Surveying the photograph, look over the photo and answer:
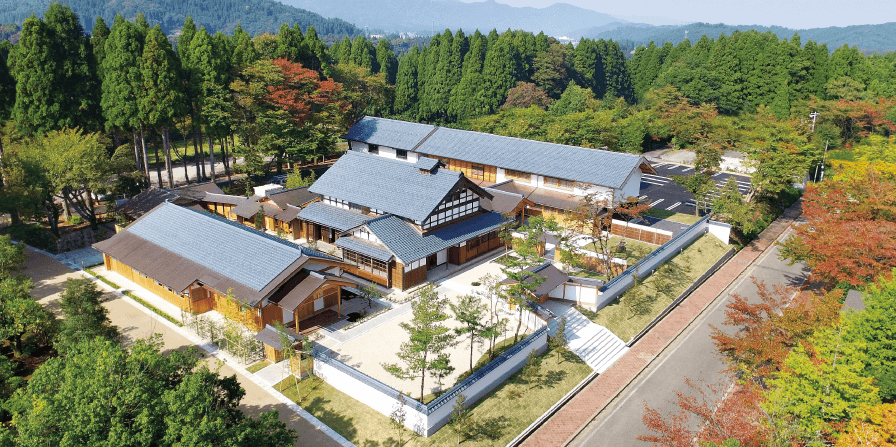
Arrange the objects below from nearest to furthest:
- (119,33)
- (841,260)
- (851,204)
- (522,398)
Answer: (522,398), (841,260), (851,204), (119,33)

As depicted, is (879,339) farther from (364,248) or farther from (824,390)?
(364,248)

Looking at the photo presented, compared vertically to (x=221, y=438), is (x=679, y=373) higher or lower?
lower

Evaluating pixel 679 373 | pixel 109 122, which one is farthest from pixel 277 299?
pixel 109 122

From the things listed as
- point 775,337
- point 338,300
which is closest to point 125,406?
point 338,300

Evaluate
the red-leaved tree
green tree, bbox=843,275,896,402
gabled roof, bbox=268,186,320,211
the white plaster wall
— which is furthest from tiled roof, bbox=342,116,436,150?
green tree, bbox=843,275,896,402

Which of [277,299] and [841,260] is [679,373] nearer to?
[841,260]

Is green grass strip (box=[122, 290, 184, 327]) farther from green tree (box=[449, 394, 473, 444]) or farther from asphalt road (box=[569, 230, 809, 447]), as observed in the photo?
asphalt road (box=[569, 230, 809, 447])
